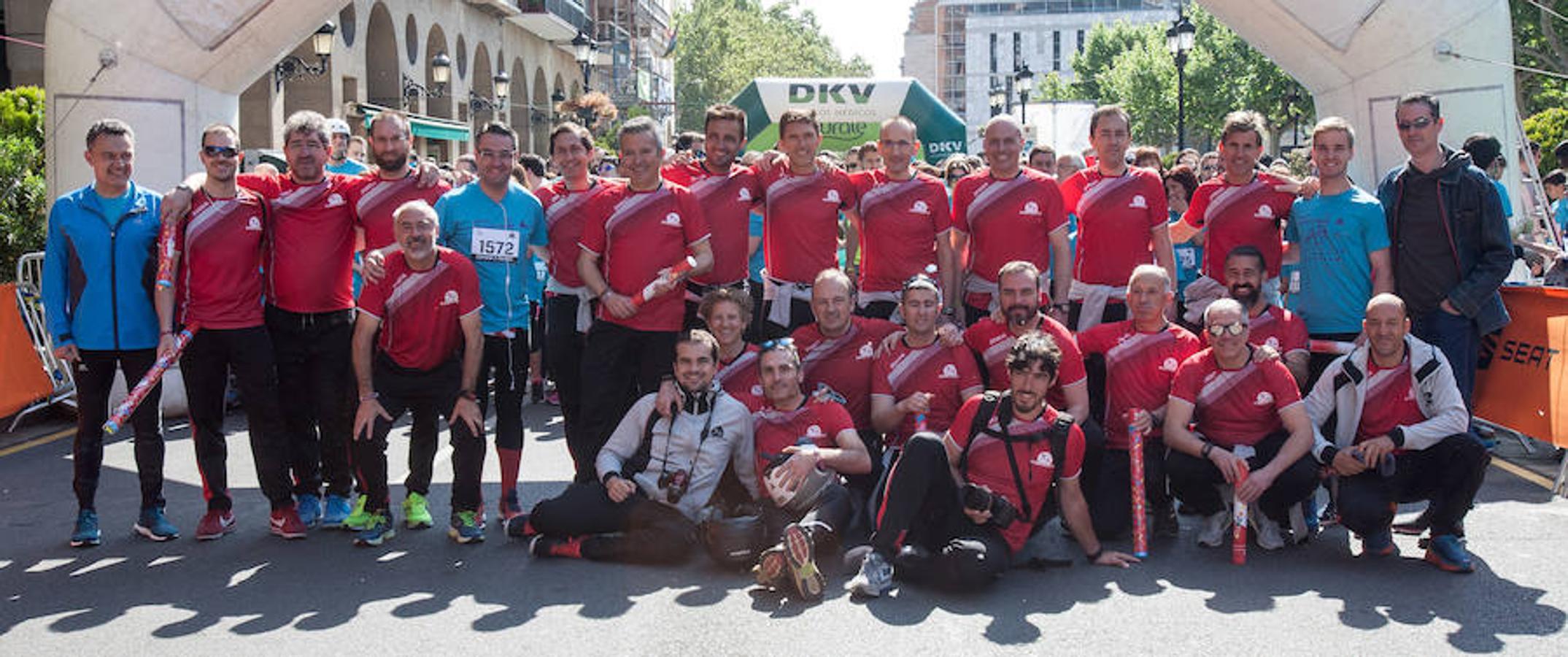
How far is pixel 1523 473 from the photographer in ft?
26.3

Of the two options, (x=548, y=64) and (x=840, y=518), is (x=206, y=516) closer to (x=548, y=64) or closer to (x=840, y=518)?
(x=840, y=518)

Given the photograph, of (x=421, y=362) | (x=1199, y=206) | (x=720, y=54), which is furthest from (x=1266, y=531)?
(x=720, y=54)

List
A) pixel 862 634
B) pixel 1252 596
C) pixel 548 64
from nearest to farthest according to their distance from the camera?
pixel 862 634 → pixel 1252 596 → pixel 548 64

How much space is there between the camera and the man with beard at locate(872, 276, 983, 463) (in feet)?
21.8

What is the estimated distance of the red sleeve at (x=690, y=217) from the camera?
22.8 ft

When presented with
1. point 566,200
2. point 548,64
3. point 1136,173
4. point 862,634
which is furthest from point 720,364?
point 548,64

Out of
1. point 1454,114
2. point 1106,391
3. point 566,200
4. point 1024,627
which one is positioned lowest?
point 1024,627

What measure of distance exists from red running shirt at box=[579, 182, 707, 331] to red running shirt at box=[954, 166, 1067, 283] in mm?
1500

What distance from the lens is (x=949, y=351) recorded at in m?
6.70

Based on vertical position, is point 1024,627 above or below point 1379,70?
below

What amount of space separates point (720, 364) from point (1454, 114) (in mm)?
5583

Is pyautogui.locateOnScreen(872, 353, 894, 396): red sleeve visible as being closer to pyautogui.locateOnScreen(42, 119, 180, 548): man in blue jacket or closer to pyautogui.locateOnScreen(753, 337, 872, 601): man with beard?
pyautogui.locateOnScreen(753, 337, 872, 601): man with beard

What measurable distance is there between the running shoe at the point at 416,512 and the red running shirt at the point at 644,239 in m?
1.24

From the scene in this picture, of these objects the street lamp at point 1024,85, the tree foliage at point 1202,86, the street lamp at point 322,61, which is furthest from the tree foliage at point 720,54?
the street lamp at point 322,61
